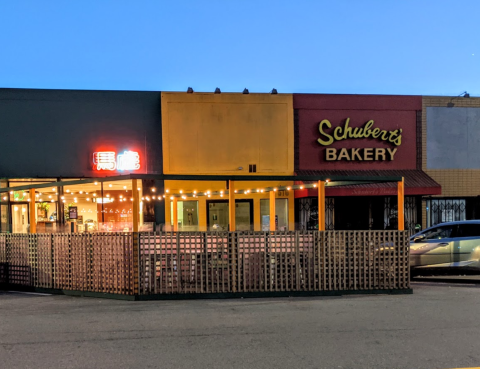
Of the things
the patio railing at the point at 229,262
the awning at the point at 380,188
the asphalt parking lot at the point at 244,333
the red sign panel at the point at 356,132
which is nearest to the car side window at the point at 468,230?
the asphalt parking lot at the point at 244,333

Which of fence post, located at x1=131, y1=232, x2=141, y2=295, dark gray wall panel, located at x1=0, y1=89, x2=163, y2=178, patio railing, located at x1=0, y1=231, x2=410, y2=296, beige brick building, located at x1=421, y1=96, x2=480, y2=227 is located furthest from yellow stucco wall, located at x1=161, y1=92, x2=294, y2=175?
fence post, located at x1=131, y1=232, x2=141, y2=295

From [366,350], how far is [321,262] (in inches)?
139

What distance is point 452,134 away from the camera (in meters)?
19.4

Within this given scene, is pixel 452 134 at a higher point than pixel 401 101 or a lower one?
lower

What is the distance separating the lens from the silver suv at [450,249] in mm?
11539

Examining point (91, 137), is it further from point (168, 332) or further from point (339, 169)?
point (168, 332)

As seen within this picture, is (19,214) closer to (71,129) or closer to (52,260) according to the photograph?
(71,129)

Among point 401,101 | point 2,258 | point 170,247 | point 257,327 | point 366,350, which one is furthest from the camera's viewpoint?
point 401,101

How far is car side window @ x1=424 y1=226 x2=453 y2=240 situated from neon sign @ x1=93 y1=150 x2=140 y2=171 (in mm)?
11017

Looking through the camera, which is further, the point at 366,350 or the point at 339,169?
the point at 339,169

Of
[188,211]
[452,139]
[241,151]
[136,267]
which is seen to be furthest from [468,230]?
[188,211]

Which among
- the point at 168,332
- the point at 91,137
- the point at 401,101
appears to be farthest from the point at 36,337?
the point at 401,101

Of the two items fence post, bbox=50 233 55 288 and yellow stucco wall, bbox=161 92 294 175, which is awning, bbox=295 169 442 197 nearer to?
yellow stucco wall, bbox=161 92 294 175

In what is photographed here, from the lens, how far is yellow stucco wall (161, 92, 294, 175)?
18359mm
